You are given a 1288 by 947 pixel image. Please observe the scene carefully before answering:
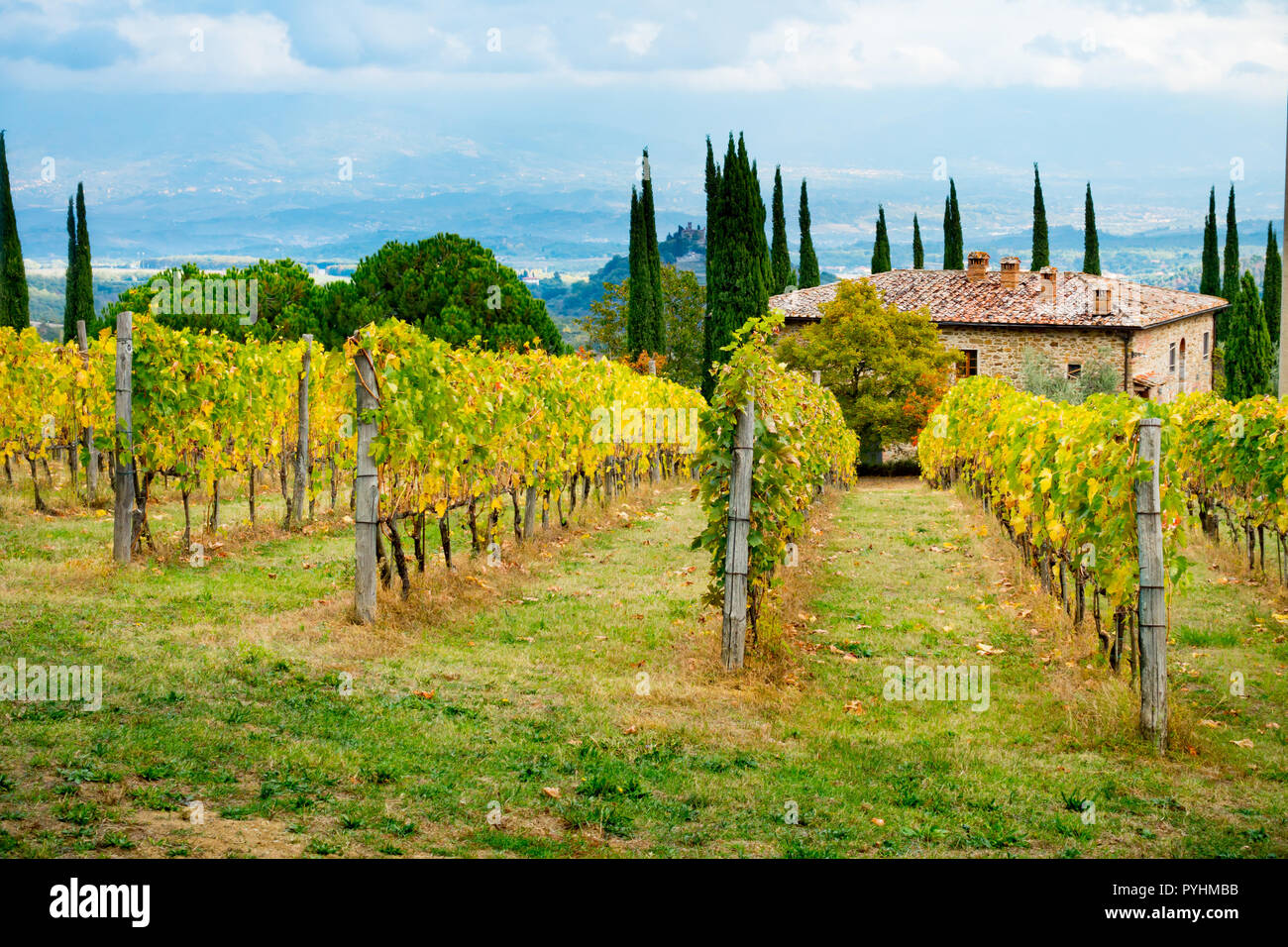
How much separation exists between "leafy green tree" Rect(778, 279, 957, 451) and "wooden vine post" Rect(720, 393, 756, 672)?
77.2 ft

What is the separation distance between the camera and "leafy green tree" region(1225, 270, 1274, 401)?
109 ft

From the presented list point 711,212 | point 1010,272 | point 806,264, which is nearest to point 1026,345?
point 1010,272

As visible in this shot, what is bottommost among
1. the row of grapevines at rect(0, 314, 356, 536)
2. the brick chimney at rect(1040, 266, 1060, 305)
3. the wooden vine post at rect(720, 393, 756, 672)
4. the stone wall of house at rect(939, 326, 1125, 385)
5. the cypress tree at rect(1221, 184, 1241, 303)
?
the wooden vine post at rect(720, 393, 756, 672)

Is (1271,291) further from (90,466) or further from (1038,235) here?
(90,466)

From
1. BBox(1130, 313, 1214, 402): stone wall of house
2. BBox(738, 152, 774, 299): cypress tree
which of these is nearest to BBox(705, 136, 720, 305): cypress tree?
BBox(738, 152, 774, 299): cypress tree

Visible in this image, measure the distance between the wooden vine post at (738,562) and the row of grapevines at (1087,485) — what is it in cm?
217

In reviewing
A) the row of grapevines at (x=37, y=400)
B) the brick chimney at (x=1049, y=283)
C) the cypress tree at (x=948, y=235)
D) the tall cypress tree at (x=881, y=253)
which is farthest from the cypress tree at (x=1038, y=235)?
the row of grapevines at (x=37, y=400)

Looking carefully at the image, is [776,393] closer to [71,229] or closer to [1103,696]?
[1103,696]

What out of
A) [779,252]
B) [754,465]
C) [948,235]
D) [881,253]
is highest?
[948,235]

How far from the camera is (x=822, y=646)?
807 cm

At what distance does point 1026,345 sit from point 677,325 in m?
16.8

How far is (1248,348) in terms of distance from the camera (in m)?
33.7

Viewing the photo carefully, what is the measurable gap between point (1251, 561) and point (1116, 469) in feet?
16.5

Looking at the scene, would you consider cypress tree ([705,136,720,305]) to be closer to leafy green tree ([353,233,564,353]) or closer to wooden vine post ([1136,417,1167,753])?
leafy green tree ([353,233,564,353])
